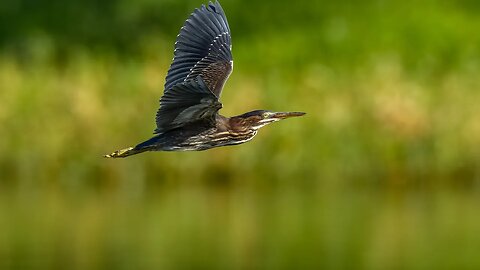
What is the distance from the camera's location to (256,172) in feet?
75.6

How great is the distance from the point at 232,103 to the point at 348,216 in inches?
91.8

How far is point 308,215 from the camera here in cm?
2228

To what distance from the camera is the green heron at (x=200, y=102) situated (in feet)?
34.1

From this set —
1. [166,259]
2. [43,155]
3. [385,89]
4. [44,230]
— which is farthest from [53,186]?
[385,89]

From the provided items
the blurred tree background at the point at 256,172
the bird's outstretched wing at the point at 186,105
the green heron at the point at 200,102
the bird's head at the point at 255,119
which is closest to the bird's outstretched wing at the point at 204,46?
the green heron at the point at 200,102

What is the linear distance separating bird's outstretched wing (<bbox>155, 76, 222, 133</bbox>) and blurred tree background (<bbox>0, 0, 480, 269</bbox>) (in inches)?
358

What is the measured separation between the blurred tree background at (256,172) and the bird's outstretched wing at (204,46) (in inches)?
319

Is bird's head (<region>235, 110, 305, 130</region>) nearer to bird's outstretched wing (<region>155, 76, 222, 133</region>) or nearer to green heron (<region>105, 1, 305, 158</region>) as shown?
green heron (<region>105, 1, 305, 158</region>)

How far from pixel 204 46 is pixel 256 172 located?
1120cm

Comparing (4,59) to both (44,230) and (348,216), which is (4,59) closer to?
(44,230)

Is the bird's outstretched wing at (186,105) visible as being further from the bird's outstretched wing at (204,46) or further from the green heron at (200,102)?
the bird's outstretched wing at (204,46)

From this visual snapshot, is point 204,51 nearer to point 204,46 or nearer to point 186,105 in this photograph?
point 204,46

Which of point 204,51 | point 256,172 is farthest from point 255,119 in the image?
point 256,172

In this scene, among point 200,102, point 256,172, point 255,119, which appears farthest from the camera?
point 256,172
